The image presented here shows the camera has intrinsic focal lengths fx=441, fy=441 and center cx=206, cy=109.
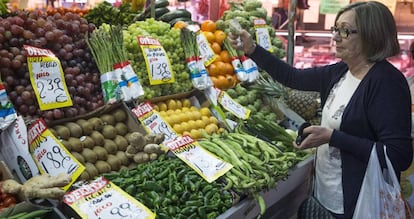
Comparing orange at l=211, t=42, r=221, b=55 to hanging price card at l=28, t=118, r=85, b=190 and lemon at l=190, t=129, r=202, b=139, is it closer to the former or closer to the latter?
lemon at l=190, t=129, r=202, b=139

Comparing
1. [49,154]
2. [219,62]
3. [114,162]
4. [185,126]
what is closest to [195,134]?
[185,126]

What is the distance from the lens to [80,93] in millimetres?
2545

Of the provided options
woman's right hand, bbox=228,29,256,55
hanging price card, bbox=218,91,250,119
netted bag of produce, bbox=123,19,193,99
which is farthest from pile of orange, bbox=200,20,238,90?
woman's right hand, bbox=228,29,256,55

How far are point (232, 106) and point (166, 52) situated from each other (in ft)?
2.15

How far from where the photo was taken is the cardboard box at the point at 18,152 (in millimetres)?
2133

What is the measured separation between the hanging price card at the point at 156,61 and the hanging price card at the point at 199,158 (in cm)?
59

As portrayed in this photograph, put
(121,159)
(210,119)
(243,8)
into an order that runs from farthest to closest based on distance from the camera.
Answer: (243,8), (210,119), (121,159)

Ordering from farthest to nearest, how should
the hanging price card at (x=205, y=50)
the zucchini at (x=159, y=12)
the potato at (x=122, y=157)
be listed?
the zucchini at (x=159, y=12)
the hanging price card at (x=205, y=50)
the potato at (x=122, y=157)

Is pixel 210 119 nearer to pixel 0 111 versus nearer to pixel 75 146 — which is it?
pixel 75 146

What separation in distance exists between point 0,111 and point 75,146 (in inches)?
16.0

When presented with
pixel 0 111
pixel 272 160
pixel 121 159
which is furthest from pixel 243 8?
pixel 0 111

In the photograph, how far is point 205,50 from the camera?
361cm

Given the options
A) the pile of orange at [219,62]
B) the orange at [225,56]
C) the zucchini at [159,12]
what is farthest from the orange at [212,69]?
the zucchini at [159,12]

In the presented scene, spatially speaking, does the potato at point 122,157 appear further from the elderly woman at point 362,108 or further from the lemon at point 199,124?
the elderly woman at point 362,108
